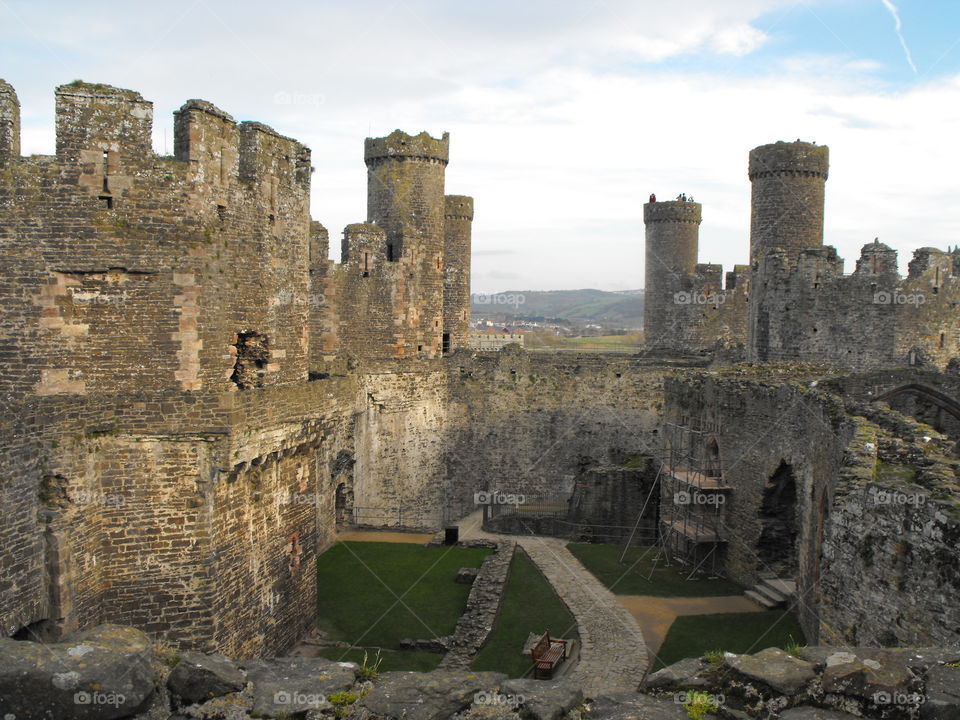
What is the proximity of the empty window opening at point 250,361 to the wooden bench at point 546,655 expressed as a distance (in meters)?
6.58

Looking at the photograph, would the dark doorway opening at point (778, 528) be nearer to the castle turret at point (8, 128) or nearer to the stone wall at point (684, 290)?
the castle turret at point (8, 128)

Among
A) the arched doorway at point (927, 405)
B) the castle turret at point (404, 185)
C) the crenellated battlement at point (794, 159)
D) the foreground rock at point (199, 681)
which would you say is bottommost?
the foreground rock at point (199, 681)

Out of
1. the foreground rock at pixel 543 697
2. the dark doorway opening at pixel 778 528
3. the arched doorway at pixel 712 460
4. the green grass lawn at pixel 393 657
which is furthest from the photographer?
the arched doorway at pixel 712 460

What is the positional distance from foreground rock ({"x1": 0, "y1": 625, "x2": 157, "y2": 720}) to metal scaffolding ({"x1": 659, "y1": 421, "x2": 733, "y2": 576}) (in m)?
15.5

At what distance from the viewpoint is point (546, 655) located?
14.2 metres

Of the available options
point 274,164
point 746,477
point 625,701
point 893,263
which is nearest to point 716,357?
point 893,263

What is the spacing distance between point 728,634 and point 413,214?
1535 centimetres

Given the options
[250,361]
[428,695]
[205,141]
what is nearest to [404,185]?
[250,361]

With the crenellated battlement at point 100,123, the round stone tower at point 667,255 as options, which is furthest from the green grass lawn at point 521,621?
the round stone tower at point 667,255

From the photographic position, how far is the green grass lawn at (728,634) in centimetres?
1438

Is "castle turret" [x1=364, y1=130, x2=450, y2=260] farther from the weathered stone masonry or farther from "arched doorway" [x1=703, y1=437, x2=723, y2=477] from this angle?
the weathered stone masonry

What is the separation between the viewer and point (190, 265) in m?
11.9

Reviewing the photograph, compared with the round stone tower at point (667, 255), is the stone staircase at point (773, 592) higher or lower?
lower

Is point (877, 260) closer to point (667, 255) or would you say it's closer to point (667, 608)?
point (667, 608)
